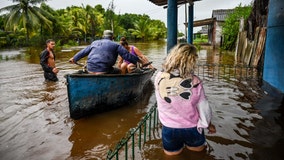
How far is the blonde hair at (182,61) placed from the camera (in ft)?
7.65

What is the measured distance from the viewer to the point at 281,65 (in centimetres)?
648

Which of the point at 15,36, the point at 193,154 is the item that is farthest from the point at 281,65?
the point at 15,36

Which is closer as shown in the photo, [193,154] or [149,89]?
[193,154]

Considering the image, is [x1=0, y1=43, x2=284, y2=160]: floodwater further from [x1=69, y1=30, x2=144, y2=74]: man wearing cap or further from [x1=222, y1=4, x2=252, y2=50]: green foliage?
[x1=222, y1=4, x2=252, y2=50]: green foliage

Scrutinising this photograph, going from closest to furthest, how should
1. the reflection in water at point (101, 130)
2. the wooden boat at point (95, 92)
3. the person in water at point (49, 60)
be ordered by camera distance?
the reflection in water at point (101, 130), the wooden boat at point (95, 92), the person in water at point (49, 60)

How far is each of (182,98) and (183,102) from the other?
45 mm

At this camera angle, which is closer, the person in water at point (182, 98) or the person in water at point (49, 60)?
the person in water at point (182, 98)

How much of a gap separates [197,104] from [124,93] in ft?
11.6

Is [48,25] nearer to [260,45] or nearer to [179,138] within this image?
[260,45]

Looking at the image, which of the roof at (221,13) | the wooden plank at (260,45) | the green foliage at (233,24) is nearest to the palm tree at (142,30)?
the roof at (221,13)

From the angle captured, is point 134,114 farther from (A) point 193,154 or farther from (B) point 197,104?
(B) point 197,104

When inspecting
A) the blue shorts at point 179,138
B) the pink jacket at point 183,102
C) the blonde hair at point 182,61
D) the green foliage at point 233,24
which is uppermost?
the green foliage at point 233,24

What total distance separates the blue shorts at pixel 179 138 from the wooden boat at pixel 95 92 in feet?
8.79

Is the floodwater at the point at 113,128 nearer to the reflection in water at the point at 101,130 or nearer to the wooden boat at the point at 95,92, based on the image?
the reflection in water at the point at 101,130
